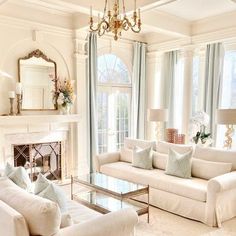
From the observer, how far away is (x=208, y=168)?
13.3 feet

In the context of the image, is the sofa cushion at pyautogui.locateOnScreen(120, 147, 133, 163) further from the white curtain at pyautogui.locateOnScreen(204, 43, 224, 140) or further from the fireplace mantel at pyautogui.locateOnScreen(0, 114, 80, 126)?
the white curtain at pyautogui.locateOnScreen(204, 43, 224, 140)

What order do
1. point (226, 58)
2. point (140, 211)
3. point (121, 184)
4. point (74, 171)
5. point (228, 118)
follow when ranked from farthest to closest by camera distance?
point (226, 58) < point (74, 171) < point (228, 118) < point (121, 184) < point (140, 211)

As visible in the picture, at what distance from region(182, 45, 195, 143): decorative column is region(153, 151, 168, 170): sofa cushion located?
127 cm

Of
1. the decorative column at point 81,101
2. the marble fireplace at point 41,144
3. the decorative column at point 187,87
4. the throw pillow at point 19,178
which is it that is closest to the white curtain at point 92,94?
the decorative column at point 81,101

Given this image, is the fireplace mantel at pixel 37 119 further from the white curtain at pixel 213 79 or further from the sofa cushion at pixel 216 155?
the white curtain at pixel 213 79

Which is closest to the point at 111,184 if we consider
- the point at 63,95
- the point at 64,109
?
the point at 64,109

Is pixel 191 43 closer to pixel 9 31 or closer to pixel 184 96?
pixel 184 96

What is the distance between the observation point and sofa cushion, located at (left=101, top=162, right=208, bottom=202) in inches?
145

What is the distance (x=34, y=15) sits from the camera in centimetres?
483

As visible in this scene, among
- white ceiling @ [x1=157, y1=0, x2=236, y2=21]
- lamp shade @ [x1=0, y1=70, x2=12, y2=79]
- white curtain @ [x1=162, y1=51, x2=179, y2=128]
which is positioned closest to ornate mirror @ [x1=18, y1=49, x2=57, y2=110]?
lamp shade @ [x1=0, y1=70, x2=12, y2=79]

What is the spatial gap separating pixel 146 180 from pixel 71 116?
1.92m

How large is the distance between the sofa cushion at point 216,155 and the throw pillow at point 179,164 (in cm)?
24

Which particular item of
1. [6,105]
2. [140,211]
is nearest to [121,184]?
[140,211]

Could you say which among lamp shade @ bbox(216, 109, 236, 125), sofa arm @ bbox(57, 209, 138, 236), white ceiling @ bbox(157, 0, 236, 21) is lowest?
sofa arm @ bbox(57, 209, 138, 236)
